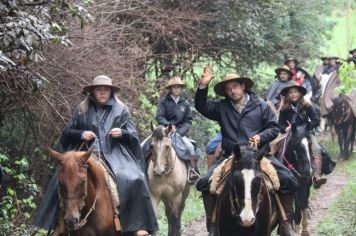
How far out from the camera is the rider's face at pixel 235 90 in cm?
1006

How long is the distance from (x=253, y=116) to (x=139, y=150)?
1527mm

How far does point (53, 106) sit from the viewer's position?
12.6 meters

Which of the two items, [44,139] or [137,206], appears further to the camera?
[44,139]

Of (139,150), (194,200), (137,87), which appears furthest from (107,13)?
(139,150)

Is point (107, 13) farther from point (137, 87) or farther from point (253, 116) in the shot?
point (253, 116)

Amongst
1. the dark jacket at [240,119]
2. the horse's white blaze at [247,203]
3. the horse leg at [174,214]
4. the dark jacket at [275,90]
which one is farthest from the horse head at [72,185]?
the dark jacket at [275,90]

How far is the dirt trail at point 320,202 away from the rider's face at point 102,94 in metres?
5.28

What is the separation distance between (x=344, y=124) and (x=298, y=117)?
1110 cm

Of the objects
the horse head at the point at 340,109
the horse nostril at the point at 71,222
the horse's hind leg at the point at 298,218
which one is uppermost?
the horse nostril at the point at 71,222

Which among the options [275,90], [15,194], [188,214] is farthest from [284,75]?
[15,194]

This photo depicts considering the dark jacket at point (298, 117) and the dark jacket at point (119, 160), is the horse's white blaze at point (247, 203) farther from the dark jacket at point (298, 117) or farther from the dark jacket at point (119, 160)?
the dark jacket at point (298, 117)

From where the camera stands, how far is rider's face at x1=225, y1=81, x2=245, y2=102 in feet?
33.0

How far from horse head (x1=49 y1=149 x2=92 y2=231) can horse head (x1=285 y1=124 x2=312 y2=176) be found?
213 inches

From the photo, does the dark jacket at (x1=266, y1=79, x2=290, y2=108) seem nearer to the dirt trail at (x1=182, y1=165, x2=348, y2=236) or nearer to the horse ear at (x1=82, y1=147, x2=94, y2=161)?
the dirt trail at (x1=182, y1=165, x2=348, y2=236)
